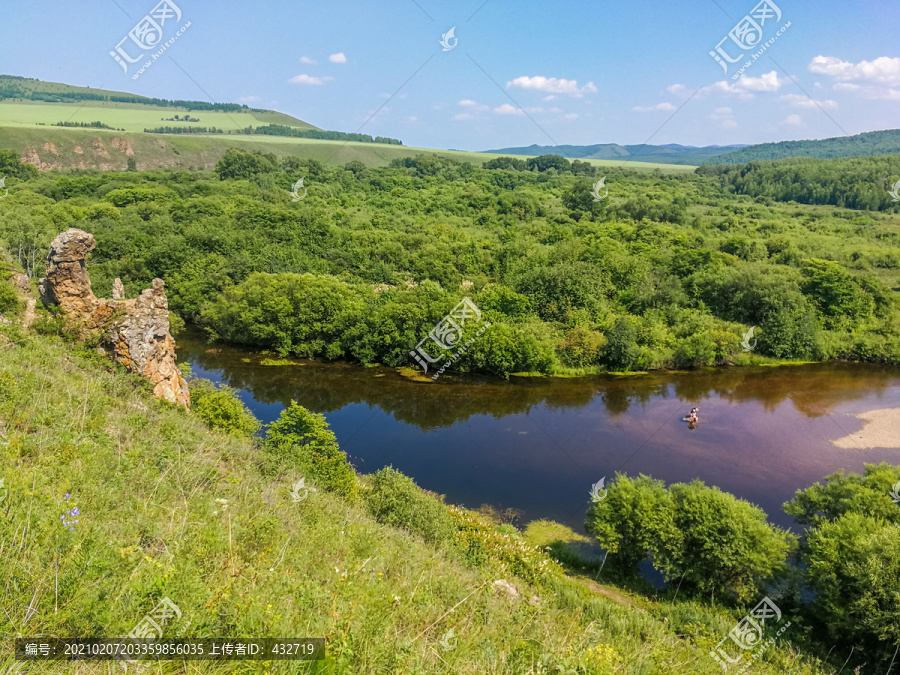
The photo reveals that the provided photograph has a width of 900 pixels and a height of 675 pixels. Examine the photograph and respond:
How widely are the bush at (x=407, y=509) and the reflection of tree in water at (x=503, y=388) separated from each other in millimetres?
12583

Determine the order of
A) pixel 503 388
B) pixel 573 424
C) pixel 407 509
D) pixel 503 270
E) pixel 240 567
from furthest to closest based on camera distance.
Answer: pixel 503 270 → pixel 503 388 → pixel 573 424 → pixel 407 509 → pixel 240 567

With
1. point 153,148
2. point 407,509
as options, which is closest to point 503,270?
point 407,509

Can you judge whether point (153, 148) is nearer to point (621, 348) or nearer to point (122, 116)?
point (122, 116)

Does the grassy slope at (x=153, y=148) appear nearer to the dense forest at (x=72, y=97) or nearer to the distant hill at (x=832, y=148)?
the dense forest at (x=72, y=97)

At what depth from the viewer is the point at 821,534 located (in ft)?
46.7

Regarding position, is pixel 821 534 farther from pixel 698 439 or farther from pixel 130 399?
pixel 130 399

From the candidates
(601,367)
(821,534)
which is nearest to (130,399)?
(821,534)

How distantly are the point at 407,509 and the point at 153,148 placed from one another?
10841 cm

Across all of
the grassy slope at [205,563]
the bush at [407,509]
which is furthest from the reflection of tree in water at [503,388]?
the grassy slope at [205,563]

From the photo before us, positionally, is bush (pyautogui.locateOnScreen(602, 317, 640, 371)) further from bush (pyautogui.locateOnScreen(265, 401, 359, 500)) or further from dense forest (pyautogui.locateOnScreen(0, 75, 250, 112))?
dense forest (pyautogui.locateOnScreen(0, 75, 250, 112))

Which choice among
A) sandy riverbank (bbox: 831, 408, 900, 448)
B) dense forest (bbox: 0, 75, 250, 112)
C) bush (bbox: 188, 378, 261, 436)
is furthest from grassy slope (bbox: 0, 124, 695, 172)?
sandy riverbank (bbox: 831, 408, 900, 448)

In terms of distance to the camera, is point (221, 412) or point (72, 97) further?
point (72, 97)

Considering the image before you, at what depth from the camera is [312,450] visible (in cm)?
1708

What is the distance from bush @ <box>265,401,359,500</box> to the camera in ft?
50.4
